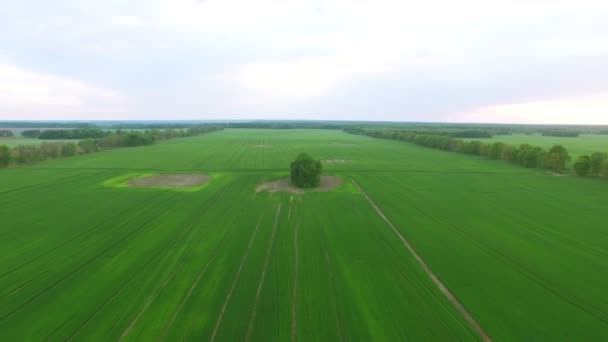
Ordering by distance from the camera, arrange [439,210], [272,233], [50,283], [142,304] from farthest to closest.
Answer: [439,210] → [272,233] → [50,283] → [142,304]

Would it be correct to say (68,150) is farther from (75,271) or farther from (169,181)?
(75,271)

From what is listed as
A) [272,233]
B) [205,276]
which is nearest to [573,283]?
[272,233]

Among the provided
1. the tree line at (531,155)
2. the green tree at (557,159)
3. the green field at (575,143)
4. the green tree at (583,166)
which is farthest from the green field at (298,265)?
the green field at (575,143)

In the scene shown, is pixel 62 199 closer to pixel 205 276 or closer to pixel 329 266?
pixel 205 276

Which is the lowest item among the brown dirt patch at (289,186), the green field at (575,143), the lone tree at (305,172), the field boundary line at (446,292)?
the field boundary line at (446,292)

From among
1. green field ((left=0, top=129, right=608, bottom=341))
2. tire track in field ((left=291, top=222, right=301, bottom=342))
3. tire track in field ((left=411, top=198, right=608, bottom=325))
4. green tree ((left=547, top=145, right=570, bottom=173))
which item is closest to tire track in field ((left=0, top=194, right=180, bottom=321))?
green field ((left=0, top=129, right=608, bottom=341))

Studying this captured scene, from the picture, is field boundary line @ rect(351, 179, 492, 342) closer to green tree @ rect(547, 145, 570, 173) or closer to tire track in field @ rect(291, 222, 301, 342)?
tire track in field @ rect(291, 222, 301, 342)

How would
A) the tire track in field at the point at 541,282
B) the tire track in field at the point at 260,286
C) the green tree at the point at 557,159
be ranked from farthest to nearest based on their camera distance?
the green tree at the point at 557,159, the tire track in field at the point at 541,282, the tire track in field at the point at 260,286

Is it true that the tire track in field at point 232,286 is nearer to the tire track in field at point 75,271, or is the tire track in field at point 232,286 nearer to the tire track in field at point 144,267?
the tire track in field at point 144,267
